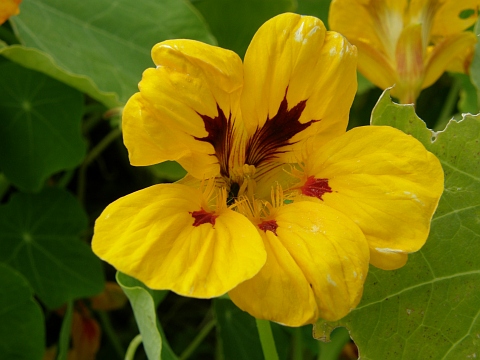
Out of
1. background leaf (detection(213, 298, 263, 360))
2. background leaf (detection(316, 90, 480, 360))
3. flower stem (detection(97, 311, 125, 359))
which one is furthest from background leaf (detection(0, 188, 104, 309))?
background leaf (detection(316, 90, 480, 360))

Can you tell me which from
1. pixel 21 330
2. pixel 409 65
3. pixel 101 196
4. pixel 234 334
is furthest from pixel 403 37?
pixel 101 196

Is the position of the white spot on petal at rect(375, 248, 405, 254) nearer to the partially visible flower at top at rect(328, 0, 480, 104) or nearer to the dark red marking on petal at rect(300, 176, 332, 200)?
the dark red marking on petal at rect(300, 176, 332, 200)

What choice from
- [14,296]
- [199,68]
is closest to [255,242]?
[199,68]

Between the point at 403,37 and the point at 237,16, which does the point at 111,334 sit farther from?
the point at 403,37

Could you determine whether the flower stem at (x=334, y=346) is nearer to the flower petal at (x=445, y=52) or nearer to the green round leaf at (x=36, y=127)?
the flower petal at (x=445, y=52)

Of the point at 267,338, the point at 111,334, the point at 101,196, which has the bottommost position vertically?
the point at 111,334

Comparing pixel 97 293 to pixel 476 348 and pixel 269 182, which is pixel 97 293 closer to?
pixel 269 182
